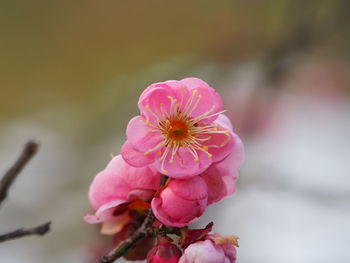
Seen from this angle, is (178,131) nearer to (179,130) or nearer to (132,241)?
(179,130)

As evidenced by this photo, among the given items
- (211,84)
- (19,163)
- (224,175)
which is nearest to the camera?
(19,163)

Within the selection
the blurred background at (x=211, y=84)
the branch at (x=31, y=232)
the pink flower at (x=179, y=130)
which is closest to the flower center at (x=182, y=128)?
the pink flower at (x=179, y=130)

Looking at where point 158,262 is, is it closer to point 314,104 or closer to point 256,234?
point 256,234

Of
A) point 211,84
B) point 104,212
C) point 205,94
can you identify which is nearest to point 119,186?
point 104,212

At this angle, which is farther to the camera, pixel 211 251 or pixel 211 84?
pixel 211 84

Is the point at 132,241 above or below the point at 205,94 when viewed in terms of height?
below

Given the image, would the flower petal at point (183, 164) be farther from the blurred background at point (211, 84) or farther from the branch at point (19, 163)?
the blurred background at point (211, 84)

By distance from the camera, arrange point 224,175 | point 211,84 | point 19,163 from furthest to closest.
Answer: point 211,84
point 224,175
point 19,163

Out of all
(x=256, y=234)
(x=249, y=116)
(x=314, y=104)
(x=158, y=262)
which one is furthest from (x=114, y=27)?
(x=158, y=262)
